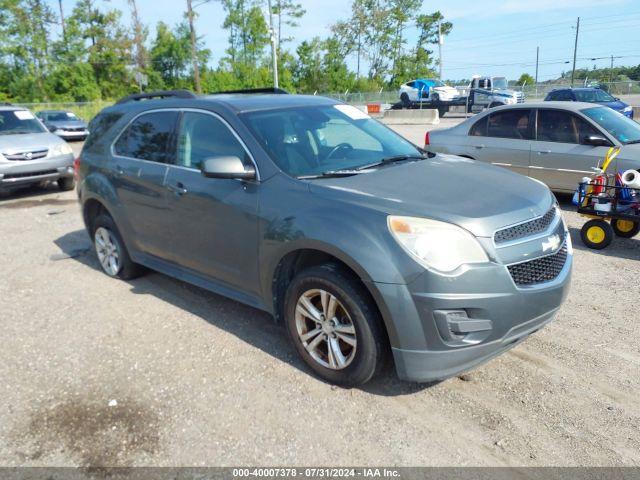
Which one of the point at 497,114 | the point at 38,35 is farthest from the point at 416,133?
the point at 38,35

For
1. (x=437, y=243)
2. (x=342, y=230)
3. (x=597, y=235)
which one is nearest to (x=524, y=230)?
(x=437, y=243)

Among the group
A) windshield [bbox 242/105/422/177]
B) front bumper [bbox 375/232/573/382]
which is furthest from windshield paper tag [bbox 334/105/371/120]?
front bumper [bbox 375/232/573/382]

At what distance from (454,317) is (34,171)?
9.89m

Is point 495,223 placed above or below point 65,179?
above

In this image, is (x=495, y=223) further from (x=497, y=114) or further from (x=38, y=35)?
(x=38, y=35)

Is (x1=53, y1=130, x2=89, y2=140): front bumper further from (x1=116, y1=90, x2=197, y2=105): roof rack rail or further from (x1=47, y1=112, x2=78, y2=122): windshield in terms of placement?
(x1=116, y1=90, x2=197, y2=105): roof rack rail

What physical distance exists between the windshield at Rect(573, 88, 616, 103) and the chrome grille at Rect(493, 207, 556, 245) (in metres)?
20.4

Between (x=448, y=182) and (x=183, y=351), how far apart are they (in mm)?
2304

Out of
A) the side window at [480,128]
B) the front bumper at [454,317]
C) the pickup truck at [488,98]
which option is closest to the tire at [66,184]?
the side window at [480,128]

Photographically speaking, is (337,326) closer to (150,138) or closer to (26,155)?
(150,138)

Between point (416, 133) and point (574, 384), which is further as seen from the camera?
point (416, 133)

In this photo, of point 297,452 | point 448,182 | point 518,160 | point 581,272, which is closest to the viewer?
point 297,452

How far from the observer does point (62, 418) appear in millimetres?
3277

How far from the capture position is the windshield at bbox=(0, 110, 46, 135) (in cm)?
1104
